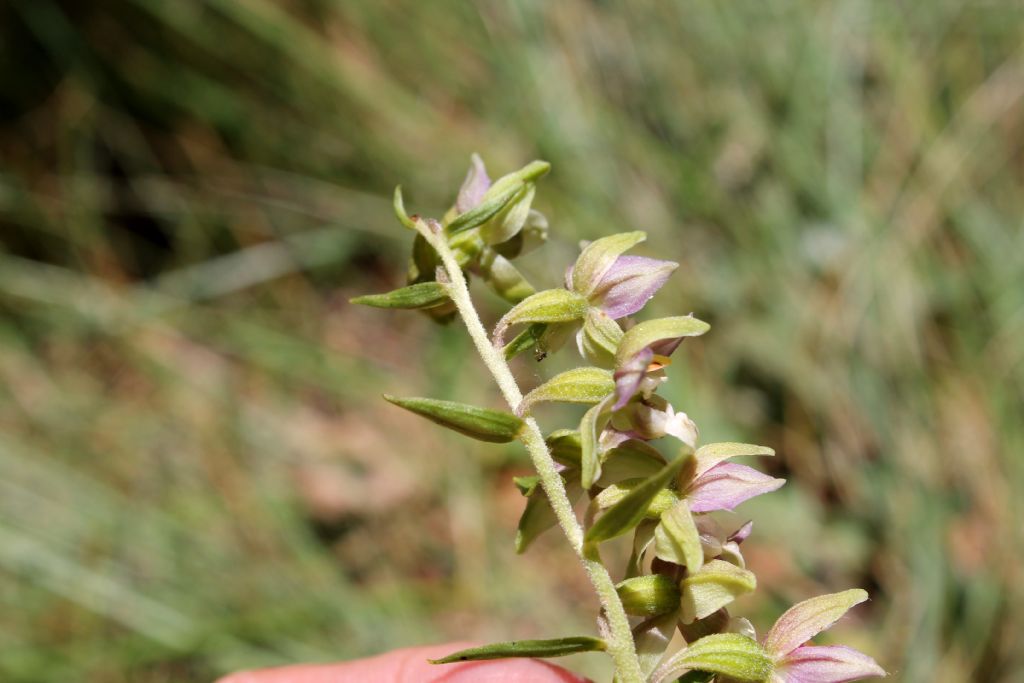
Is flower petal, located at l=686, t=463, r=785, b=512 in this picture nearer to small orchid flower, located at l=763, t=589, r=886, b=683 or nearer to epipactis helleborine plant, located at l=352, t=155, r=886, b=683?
epipactis helleborine plant, located at l=352, t=155, r=886, b=683

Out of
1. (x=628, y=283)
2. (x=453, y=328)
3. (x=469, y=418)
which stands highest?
(x=453, y=328)

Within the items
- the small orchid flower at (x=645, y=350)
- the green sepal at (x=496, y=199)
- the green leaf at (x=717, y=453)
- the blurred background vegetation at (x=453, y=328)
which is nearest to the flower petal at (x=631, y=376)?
the small orchid flower at (x=645, y=350)

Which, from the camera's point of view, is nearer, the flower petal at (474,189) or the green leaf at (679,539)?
the green leaf at (679,539)

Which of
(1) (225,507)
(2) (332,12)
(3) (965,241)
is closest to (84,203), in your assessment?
(2) (332,12)

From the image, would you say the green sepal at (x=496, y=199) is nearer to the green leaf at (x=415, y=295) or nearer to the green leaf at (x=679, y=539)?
the green leaf at (x=415, y=295)

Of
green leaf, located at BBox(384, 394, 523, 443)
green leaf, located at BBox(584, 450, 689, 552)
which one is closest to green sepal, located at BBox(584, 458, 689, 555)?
green leaf, located at BBox(584, 450, 689, 552)

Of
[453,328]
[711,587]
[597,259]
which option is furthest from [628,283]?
[453,328]

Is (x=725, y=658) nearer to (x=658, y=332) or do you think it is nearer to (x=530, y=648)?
(x=530, y=648)
